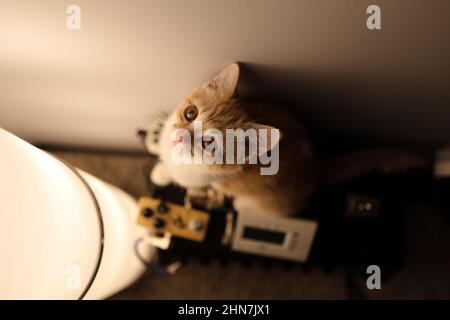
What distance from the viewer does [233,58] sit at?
2.95ft

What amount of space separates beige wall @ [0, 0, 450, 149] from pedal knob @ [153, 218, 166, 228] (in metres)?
0.36

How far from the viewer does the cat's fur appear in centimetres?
93

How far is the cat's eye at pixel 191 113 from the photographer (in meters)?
0.96

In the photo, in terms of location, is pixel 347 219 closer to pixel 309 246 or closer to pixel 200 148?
pixel 309 246

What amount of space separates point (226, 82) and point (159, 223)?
53 cm

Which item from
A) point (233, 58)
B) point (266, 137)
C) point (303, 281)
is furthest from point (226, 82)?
point (303, 281)

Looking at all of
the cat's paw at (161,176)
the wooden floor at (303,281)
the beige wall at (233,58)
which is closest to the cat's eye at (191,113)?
the beige wall at (233,58)

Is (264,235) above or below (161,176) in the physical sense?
below

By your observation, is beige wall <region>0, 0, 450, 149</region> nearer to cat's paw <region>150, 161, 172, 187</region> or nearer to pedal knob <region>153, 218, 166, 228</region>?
cat's paw <region>150, 161, 172, 187</region>

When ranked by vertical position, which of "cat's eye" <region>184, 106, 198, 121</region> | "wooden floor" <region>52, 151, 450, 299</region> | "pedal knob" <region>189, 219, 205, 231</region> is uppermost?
"cat's eye" <region>184, 106, 198, 121</region>

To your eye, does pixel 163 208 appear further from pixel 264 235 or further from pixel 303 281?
pixel 303 281

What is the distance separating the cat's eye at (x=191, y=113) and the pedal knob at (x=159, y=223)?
0.39 m

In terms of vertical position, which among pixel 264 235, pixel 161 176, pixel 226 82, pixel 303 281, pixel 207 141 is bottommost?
pixel 303 281

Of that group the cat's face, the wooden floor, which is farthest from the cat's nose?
the wooden floor
